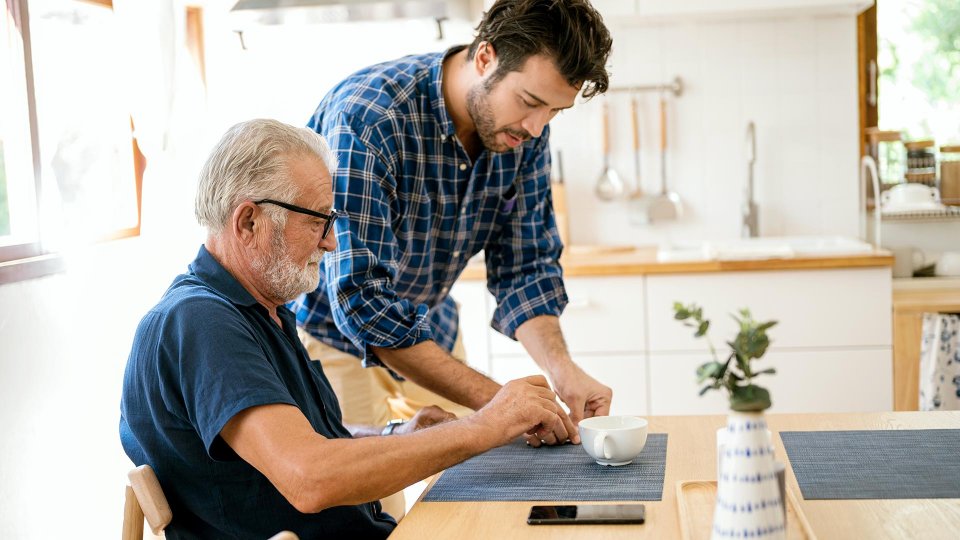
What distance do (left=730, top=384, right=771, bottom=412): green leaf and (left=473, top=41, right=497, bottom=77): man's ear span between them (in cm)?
105

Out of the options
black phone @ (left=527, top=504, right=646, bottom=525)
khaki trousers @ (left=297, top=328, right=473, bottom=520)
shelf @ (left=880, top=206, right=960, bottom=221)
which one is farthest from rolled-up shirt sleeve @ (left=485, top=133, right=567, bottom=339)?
shelf @ (left=880, top=206, right=960, bottom=221)

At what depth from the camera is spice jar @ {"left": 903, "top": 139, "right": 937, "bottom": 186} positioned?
3.84m

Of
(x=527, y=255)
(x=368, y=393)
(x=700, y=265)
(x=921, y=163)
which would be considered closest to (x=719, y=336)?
(x=700, y=265)

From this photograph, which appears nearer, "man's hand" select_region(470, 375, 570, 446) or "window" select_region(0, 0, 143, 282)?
"man's hand" select_region(470, 375, 570, 446)

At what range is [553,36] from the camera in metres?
1.75

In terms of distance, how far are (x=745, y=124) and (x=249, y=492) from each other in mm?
3009

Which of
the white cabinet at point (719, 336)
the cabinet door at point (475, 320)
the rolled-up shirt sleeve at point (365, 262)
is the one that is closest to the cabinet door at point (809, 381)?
the white cabinet at point (719, 336)

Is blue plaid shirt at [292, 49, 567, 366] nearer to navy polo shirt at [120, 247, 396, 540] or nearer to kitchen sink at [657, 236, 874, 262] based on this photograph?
navy polo shirt at [120, 247, 396, 540]

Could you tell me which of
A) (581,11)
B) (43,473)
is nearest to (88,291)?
(43,473)

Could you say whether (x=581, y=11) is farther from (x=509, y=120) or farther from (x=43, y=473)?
(x=43, y=473)

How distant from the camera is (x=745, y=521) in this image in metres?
0.94

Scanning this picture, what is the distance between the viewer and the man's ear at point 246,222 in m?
1.39

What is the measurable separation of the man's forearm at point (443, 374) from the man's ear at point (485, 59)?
0.53m

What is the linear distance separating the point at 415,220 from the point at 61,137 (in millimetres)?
1373
